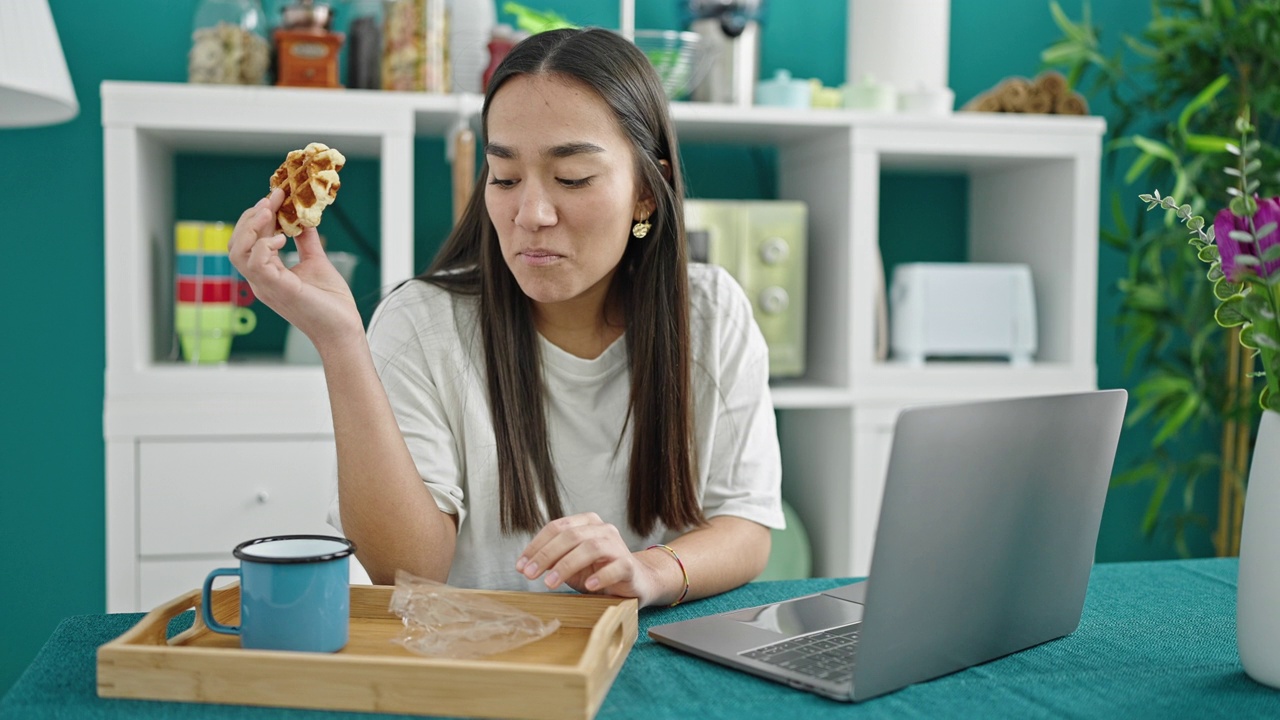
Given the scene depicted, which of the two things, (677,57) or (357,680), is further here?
(677,57)

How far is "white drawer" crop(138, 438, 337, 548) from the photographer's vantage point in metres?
2.05

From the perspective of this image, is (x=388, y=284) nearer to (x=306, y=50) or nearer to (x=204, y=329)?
(x=204, y=329)

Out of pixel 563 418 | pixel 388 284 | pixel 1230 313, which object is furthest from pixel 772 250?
pixel 1230 313

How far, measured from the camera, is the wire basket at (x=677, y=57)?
2246mm

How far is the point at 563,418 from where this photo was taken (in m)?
1.46

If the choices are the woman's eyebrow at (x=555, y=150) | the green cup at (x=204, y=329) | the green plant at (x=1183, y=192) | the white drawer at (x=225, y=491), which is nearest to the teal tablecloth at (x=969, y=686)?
the woman's eyebrow at (x=555, y=150)

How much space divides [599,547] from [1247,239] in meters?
0.58

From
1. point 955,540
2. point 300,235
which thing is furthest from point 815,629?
point 300,235

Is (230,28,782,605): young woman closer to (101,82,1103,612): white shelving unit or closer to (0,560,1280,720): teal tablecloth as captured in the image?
(0,560,1280,720): teal tablecloth

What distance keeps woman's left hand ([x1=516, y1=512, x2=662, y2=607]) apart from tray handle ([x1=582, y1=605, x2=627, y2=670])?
0.09 meters

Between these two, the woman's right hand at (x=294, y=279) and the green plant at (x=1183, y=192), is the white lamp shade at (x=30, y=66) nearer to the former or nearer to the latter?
the woman's right hand at (x=294, y=279)

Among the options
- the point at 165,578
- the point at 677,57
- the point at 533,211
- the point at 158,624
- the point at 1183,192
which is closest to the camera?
the point at 158,624

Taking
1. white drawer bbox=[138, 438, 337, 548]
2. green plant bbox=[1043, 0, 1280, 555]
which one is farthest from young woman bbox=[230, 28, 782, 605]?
green plant bbox=[1043, 0, 1280, 555]

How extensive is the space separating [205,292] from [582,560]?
1356 millimetres
